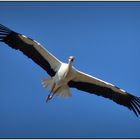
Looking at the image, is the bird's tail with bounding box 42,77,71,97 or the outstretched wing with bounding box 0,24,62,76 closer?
the outstretched wing with bounding box 0,24,62,76

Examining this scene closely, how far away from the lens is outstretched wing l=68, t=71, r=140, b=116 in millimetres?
27438

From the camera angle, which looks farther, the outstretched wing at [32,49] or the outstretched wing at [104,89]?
the outstretched wing at [104,89]

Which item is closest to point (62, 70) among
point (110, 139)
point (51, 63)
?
point (51, 63)

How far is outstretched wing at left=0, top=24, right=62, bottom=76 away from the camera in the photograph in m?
26.7

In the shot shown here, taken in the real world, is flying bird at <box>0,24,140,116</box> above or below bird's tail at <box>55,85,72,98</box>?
above

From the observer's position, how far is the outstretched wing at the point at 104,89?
2744 centimetres

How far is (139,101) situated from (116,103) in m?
0.48

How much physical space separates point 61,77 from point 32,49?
822mm

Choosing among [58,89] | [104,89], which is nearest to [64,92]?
[58,89]

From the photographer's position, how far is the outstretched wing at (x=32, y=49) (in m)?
26.7

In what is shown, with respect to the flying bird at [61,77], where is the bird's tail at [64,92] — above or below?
below

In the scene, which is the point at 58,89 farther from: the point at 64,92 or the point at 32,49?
the point at 32,49

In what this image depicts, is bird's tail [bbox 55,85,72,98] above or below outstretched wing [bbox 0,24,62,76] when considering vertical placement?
below

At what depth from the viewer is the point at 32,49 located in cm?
2708
